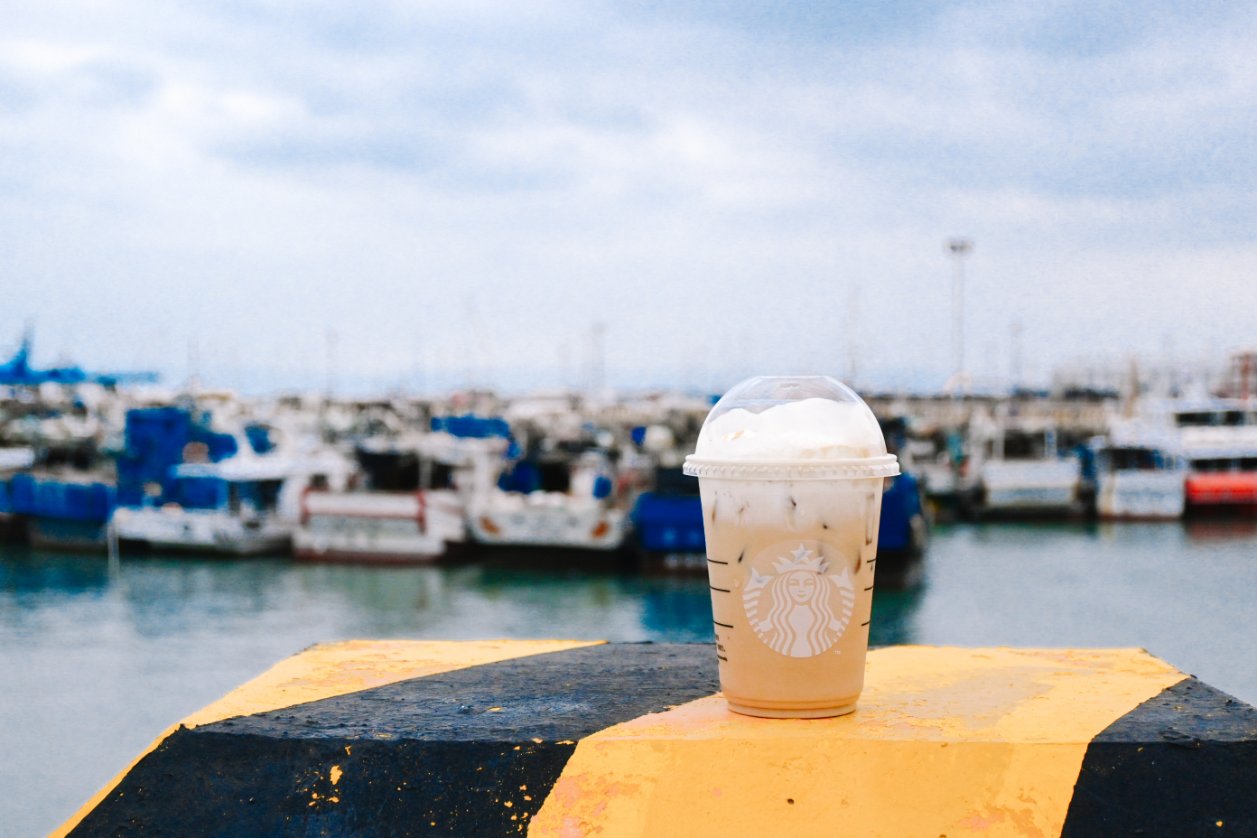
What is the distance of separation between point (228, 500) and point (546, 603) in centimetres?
995

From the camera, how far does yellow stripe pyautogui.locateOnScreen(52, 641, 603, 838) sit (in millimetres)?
2998

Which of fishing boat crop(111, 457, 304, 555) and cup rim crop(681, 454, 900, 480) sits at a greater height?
cup rim crop(681, 454, 900, 480)

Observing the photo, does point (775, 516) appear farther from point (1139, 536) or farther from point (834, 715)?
point (1139, 536)

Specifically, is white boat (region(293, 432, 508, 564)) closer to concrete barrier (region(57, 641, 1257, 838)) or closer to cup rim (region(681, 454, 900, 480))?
concrete barrier (region(57, 641, 1257, 838))

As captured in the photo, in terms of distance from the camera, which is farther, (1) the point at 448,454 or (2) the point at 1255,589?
(1) the point at 448,454

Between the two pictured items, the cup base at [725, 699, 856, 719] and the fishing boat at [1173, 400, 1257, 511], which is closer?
the cup base at [725, 699, 856, 719]

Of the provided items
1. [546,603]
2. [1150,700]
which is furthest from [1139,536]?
[1150,700]

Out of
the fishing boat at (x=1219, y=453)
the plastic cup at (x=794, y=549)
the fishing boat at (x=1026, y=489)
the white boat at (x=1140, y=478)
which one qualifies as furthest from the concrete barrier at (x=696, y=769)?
the fishing boat at (x=1219, y=453)

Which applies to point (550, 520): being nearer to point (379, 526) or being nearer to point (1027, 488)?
point (379, 526)

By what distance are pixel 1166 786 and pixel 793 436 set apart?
116 centimetres

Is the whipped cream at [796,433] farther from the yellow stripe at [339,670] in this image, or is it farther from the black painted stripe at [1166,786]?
the yellow stripe at [339,670]

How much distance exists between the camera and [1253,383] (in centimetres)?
6012

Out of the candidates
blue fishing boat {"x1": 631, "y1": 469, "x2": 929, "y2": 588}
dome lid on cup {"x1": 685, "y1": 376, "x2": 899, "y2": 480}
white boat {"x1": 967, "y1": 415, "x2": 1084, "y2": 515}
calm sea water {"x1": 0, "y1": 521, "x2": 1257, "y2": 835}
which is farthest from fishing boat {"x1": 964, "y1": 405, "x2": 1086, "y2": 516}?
dome lid on cup {"x1": 685, "y1": 376, "x2": 899, "y2": 480}

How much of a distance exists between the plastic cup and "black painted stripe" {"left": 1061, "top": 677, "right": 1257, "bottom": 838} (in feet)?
1.93
